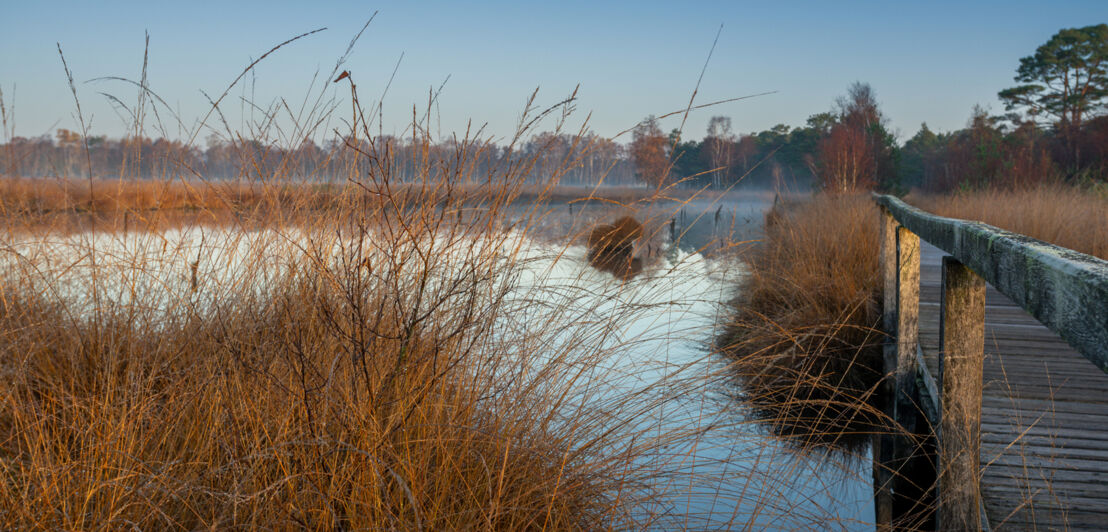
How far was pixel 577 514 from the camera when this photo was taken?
1.65 metres

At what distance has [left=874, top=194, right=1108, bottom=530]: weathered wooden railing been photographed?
907mm

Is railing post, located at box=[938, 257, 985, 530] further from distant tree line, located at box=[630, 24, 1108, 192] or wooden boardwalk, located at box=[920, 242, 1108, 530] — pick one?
distant tree line, located at box=[630, 24, 1108, 192]

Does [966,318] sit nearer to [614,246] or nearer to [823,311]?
[614,246]

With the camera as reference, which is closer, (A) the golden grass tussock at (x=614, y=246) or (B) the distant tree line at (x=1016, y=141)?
(A) the golden grass tussock at (x=614, y=246)

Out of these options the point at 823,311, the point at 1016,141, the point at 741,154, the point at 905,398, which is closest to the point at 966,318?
the point at 905,398

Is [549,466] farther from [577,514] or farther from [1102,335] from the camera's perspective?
[1102,335]

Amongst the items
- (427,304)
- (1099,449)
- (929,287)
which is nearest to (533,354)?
(427,304)

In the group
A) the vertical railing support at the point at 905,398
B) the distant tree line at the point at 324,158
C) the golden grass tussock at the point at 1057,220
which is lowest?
A: the vertical railing support at the point at 905,398

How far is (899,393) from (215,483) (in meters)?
2.72

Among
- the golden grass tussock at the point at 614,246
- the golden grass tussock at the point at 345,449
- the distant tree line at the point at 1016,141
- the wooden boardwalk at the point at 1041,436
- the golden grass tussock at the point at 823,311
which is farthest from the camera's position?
the distant tree line at the point at 1016,141

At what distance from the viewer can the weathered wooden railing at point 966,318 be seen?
0.91m

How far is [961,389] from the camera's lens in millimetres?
Result: 1793

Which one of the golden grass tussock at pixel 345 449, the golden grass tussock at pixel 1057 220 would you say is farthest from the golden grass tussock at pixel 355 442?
the golden grass tussock at pixel 1057 220

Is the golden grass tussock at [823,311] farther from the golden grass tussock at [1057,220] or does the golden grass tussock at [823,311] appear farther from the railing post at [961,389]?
the railing post at [961,389]
